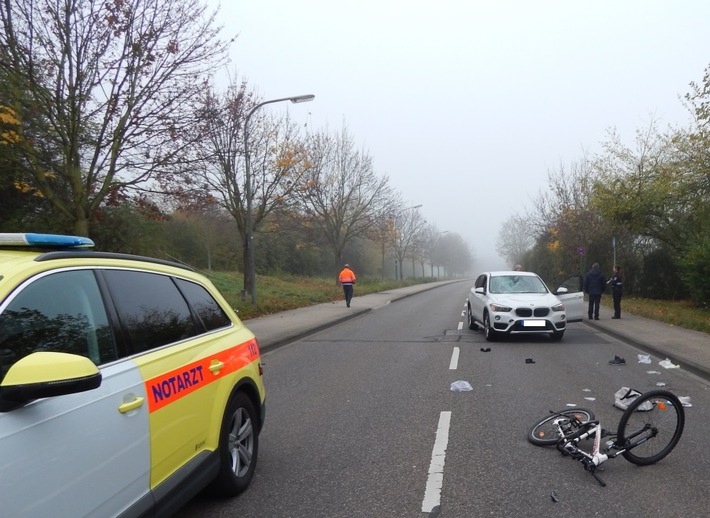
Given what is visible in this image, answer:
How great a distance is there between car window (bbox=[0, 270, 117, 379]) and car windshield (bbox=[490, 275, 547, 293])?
474 inches

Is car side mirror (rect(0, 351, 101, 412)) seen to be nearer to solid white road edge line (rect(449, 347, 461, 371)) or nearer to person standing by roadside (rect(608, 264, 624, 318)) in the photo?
solid white road edge line (rect(449, 347, 461, 371))

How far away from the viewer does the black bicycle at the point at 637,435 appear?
456 centimetres

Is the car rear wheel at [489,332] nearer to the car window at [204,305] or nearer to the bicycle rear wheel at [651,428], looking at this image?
the bicycle rear wheel at [651,428]

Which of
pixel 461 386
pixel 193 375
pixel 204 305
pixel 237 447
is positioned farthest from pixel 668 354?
pixel 193 375

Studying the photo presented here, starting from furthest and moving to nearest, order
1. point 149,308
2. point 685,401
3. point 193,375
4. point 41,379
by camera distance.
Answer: point 685,401
point 193,375
point 149,308
point 41,379

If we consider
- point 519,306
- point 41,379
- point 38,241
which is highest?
point 38,241

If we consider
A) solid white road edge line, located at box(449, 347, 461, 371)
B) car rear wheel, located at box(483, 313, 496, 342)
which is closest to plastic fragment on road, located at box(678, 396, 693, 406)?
solid white road edge line, located at box(449, 347, 461, 371)

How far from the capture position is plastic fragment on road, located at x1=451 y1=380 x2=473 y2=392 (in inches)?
303

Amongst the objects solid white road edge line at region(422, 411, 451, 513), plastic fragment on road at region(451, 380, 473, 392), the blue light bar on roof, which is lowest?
plastic fragment on road at region(451, 380, 473, 392)

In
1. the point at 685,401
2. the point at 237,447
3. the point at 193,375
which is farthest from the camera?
the point at 685,401

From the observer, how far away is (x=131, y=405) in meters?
2.80

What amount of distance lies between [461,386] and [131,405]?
18.9ft

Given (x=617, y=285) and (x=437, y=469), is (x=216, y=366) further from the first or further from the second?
(x=617, y=285)

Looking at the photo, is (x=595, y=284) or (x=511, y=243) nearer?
(x=595, y=284)
